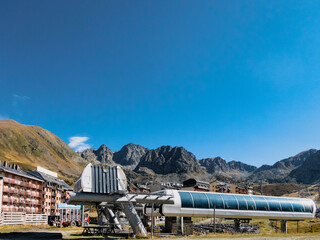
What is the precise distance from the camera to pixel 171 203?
42688mm

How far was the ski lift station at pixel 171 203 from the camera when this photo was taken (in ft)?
118

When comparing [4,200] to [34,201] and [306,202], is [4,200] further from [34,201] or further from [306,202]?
[306,202]

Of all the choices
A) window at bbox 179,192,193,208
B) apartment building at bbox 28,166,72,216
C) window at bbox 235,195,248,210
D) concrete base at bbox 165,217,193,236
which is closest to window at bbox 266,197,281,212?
window at bbox 235,195,248,210

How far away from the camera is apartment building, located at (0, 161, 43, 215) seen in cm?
8756

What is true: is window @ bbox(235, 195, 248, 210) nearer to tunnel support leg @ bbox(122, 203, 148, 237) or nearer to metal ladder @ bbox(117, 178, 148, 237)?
metal ladder @ bbox(117, 178, 148, 237)

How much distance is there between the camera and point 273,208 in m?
53.1

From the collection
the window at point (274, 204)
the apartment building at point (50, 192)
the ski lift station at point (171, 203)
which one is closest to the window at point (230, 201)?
the ski lift station at point (171, 203)

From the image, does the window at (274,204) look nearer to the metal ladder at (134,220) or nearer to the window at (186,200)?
the window at (186,200)

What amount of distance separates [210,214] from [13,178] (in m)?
72.0

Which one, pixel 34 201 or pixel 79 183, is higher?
pixel 79 183

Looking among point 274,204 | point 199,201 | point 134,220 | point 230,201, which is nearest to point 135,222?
point 134,220

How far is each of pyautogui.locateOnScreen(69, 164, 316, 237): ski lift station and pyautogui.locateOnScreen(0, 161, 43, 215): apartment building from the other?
189ft

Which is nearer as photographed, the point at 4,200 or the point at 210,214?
the point at 210,214

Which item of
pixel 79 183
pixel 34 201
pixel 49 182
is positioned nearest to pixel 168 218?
pixel 79 183
